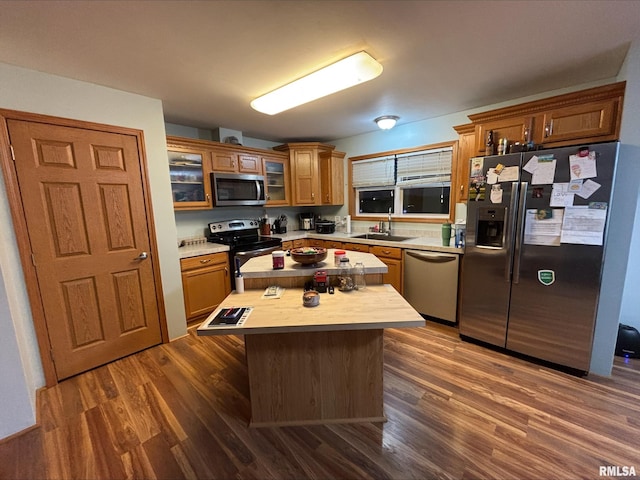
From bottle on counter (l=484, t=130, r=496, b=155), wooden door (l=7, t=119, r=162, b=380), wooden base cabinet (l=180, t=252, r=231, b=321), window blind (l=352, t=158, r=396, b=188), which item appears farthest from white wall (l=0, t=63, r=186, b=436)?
bottle on counter (l=484, t=130, r=496, b=155)

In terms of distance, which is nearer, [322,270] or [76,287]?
[322,270]

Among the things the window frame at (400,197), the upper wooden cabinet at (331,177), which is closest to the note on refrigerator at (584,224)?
the window frame at (400,197)

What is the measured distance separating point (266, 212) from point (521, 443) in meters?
3.80

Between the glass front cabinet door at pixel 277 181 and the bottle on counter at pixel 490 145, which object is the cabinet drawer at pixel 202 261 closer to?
the glass front cabinet door at pixel 277 181

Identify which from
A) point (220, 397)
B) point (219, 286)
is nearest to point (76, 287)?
point (219, 286)

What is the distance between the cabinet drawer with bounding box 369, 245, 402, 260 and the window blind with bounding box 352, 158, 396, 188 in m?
1.09

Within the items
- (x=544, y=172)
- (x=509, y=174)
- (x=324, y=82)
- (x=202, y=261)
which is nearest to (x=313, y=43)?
(x=324, y=82)

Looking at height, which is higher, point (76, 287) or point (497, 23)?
point (497, 23)

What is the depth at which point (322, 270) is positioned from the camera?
72.1 inches

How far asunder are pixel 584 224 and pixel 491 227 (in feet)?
1.94

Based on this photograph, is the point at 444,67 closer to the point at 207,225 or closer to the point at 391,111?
the point at 391,111

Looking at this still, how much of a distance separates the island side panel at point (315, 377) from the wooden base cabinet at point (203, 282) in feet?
5.37

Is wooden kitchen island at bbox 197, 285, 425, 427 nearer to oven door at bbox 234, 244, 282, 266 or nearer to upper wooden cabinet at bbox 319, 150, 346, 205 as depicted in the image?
oven door at bbox 234, 244, 282, 266

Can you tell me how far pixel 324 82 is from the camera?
6.60 ft
